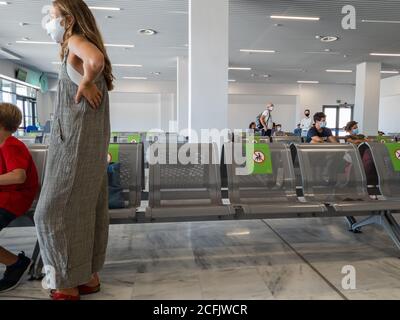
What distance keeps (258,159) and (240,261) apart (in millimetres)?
950

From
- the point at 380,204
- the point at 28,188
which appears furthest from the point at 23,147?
the point at 380,204

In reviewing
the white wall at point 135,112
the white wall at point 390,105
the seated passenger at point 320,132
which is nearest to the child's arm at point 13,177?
the seated passenger at point 320,132

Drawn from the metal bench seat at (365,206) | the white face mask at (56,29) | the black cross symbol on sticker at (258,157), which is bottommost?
the metal bench seat at (365,206)

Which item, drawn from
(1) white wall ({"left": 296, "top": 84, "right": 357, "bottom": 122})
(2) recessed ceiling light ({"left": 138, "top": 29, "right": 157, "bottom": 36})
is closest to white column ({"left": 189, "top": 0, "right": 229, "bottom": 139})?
(2) recessed ceiling light ({"left": 138, "top": 29, "right": 157, "bottom": 36})

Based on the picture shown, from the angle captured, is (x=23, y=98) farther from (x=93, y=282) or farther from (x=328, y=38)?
(x=93, y=282)

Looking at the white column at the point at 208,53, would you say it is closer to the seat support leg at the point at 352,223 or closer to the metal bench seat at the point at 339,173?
the metal bench seat at the point at 339,173

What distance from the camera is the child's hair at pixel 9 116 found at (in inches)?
87.6

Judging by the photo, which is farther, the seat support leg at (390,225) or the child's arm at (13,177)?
the seat support leg at (390,225)

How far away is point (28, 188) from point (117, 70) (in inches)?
561

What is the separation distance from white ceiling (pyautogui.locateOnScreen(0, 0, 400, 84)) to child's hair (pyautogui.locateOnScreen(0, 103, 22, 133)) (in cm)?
505

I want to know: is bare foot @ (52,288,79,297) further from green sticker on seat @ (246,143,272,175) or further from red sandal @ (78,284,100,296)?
green sticker on seat @ (246,143,272,175)

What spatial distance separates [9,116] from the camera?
224 cm

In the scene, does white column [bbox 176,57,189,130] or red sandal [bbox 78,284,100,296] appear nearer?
red sandal [bbox 78,284,100,296]

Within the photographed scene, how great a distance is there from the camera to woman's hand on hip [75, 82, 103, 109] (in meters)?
1.77
